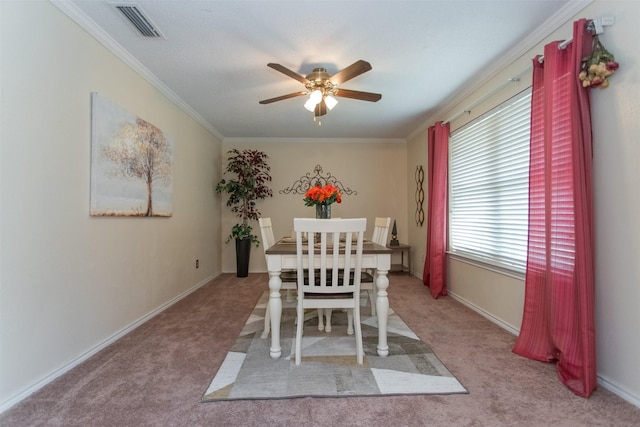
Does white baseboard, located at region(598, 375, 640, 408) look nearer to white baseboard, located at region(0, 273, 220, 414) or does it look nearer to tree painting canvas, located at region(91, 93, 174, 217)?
white baseboard, located at region(0, 273, 220, 414)

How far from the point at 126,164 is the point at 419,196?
3.86 metres

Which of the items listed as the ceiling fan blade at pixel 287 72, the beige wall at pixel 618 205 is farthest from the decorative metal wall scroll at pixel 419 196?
the beige wall at pixel 618 205

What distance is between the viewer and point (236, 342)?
2.29 meters

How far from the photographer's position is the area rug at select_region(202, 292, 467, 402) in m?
1.65

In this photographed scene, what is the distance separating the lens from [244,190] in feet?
15.7

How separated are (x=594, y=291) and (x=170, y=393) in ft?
7.98

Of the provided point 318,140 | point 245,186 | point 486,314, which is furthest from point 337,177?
point 486,314

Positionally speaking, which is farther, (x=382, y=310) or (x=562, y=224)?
(x=382, y=310)

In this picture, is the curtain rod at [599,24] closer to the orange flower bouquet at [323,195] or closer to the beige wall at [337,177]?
the orange flower bouquet at [323,195]

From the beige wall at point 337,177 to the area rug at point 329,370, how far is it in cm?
288

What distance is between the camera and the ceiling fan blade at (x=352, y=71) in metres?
2.17

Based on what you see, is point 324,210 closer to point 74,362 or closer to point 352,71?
point 352,71

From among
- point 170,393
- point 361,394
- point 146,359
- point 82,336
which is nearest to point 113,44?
point 82,336

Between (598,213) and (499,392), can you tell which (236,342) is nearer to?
(499,392)
